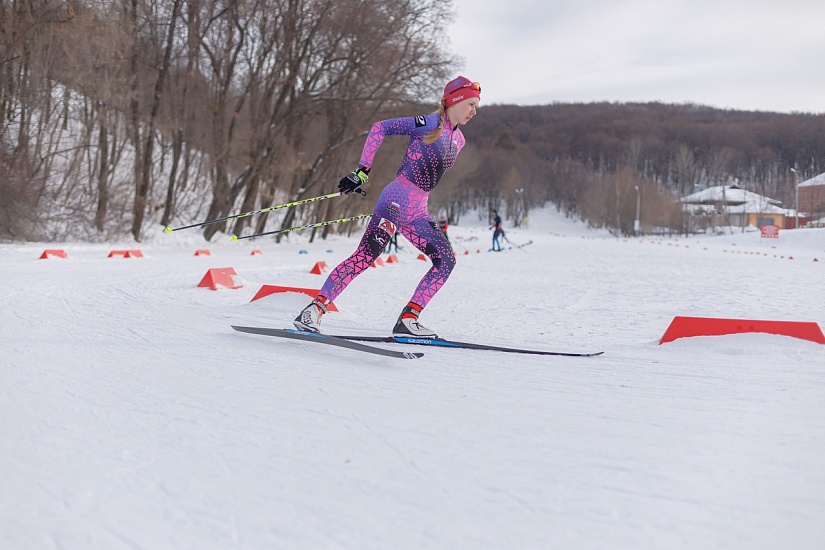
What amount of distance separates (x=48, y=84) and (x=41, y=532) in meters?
16.6

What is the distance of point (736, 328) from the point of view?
4297mm

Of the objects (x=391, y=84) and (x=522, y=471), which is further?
(x=391, y=84)

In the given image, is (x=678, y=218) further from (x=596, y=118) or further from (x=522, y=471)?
(x=596, y=118)

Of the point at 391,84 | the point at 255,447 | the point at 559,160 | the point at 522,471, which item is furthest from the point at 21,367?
the point at 559,160

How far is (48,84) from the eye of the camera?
15633mm

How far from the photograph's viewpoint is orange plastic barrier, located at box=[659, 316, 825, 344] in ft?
13.7

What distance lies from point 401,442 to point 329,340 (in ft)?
5.81

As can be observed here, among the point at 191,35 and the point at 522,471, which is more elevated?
the point at 191,35

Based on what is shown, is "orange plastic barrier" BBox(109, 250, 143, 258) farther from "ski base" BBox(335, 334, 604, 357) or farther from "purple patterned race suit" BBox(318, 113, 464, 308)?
"ski base" BBox(335, 334, 604, 357)

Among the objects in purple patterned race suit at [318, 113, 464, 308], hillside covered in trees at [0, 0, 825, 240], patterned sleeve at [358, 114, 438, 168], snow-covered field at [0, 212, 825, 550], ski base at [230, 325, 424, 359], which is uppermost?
hillside covered in trees at [0, 0, 825, 240]

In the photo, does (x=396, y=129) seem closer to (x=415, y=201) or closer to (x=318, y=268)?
(x=415, y=201)

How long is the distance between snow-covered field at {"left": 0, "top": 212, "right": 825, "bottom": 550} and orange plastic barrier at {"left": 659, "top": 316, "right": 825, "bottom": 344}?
83 mm

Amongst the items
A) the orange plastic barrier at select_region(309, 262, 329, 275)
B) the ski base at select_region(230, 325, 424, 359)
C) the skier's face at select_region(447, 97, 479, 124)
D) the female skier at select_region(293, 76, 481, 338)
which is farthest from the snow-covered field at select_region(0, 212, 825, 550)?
the orange plastic barrier at select_region(309, 262, 329, 275)

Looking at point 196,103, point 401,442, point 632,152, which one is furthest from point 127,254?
point 632,152
